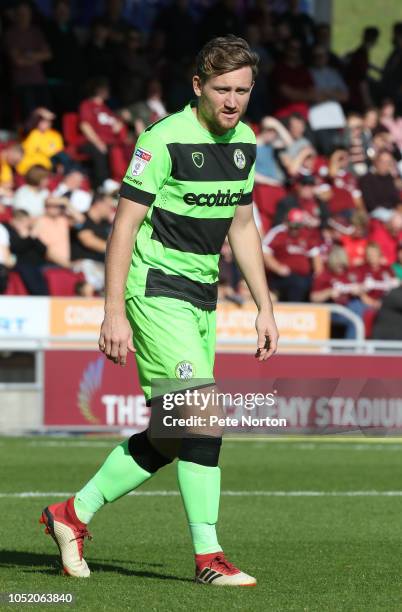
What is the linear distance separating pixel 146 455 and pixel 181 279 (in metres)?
0.76

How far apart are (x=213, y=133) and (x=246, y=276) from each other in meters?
0.72

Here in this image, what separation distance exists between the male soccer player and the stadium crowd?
34.0 feet

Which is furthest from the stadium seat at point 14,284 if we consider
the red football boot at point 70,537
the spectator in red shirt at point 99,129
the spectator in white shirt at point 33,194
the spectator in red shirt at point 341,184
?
the red football boot at point 70,537

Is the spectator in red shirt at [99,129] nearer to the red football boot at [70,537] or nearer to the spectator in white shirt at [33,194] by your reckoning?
the spectator in white shirt at [33,194]

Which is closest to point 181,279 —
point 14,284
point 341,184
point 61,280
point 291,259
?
point 14,284

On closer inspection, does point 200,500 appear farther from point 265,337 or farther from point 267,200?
point 267,200

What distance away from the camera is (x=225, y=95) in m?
5.80

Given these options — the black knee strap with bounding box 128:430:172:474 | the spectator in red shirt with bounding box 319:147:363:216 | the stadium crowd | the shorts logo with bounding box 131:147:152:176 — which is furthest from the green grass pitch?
the spectator in red shirt with bounding box 319:147:363:216

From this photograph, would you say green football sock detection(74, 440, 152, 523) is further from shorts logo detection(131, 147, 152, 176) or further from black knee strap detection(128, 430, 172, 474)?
shorts logo detection(131, 147, 152, 176)

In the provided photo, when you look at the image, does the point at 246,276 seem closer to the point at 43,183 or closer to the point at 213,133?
the point at 213,133

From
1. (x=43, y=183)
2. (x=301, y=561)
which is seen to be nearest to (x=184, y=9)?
(x=43, y=183)

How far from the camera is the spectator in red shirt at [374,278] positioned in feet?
61.7

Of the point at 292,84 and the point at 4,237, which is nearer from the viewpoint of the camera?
the point at 4,237

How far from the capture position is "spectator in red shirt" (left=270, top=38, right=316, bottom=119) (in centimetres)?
2338
